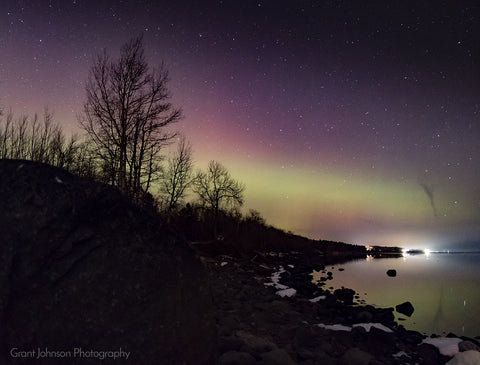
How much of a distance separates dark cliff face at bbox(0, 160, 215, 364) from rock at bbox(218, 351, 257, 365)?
0.69m

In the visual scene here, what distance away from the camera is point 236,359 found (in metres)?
4.34

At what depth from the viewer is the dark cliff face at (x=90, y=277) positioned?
3.37 m

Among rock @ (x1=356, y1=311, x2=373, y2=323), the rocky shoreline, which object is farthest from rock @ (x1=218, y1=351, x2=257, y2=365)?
rock @ (x1=356, y1=311, x2=373, y2=323)

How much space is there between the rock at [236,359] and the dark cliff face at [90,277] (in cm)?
69

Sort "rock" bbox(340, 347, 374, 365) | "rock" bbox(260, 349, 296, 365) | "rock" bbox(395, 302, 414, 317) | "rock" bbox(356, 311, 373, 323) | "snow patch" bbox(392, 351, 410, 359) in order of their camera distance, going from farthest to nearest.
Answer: "rock" bbox(395, 302, 414, 317) → "rock" bbox(356, 311, 373, 323) → "snow patch" bbox(392, 351, 410, 359) → "rock" bbox(340, 347, 374, 365) → "rock" bbox(260, 349, 296, 365)

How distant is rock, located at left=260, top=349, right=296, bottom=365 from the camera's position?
4.55 metres

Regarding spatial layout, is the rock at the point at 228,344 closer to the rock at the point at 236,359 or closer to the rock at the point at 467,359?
the rock at the point at 236,359

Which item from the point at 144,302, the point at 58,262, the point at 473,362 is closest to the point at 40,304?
the point at 58,262

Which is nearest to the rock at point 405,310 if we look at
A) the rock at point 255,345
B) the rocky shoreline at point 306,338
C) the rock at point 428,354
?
the rocky shoreline at point 306,338

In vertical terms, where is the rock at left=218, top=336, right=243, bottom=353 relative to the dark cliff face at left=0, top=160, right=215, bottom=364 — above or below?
below

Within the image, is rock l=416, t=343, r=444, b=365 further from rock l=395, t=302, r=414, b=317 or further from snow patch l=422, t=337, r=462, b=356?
rock l=395, t=302, r=414, b=317

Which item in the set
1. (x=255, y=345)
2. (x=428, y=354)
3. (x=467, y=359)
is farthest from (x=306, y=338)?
(x=428, y=354)

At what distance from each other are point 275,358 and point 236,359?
0.64 m

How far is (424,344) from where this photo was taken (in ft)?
25.4
